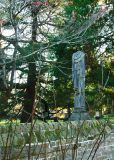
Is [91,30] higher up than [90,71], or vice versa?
[91,30]

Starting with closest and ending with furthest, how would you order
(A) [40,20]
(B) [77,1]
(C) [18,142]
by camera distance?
(C) [18,142] → (A) [40,20] → (B) [77,1]

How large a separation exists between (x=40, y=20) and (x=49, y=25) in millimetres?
902

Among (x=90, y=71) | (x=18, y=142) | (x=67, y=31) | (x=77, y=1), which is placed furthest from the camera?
(x=90, y=71)

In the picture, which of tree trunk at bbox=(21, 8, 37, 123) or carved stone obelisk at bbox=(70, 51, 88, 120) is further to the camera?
tree trunk at bbox=(21, 8, 37, 123)

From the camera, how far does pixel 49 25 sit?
16.1m

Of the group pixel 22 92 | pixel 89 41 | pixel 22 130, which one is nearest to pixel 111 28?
pixel 89 41

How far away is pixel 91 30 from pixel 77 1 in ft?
4.90

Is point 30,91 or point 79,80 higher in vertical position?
point 30,91

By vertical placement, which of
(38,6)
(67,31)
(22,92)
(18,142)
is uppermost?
(38,6)

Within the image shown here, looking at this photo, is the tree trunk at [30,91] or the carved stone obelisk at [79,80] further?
the tree trunk at [30,91]

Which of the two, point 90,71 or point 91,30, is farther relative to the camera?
point 90,71

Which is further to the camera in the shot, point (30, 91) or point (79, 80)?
point (30, 91)

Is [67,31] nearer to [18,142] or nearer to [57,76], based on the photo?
[57,76]

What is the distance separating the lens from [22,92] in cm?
1772
